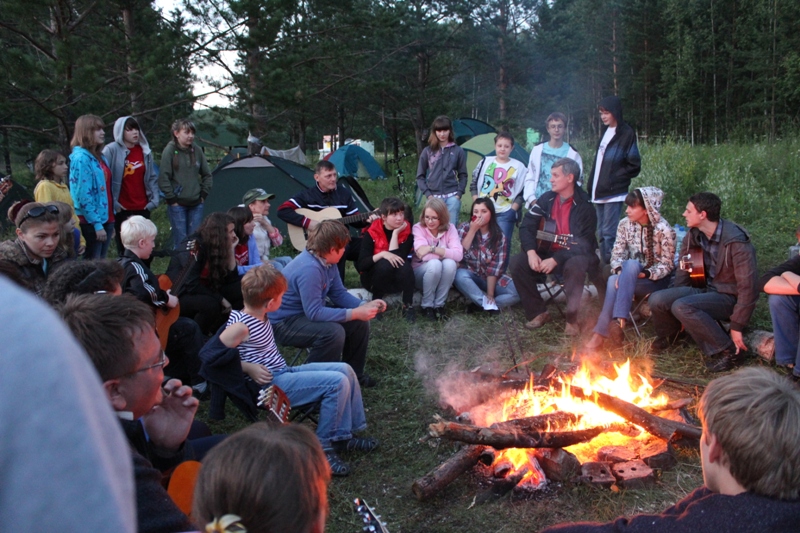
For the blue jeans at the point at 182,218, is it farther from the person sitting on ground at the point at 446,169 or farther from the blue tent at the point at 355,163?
the blue tent at the point at 355,163

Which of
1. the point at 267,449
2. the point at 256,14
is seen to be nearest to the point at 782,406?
the point at 267,449

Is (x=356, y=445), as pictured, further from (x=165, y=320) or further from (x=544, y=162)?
(x=544, y=162)

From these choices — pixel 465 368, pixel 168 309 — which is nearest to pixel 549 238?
pixel 465 368

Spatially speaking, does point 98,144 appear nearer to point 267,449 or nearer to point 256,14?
point 267,449

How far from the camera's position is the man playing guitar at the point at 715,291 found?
500 cm

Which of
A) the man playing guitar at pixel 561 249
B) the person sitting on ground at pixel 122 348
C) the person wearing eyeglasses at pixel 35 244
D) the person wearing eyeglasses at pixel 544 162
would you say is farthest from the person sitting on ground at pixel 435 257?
the person sitting on ground at pixel 122 348

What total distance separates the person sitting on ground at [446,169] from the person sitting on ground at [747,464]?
601 cm

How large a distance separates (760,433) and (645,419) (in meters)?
2.31

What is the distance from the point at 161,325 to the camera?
4426 mm

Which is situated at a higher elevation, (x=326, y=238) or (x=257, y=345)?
(x=326, y=238)

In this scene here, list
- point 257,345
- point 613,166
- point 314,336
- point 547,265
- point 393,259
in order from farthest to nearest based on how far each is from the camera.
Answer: point 613,166 → point 393,259 → point 547,265 → point 314,336 → point 257,345

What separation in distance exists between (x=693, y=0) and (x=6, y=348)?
2903 centimetres

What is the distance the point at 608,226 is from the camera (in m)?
7.23

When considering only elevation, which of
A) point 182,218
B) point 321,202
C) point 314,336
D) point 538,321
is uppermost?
point 321,202
